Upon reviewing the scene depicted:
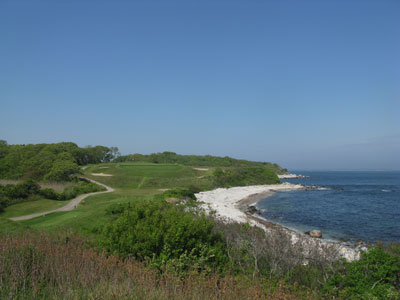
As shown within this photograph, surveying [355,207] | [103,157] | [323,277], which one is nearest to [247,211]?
[355,207]

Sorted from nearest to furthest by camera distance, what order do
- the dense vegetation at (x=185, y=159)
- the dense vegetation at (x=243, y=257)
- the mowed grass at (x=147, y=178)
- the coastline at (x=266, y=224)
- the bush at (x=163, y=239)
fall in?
the dense vegetation at (x=243, y=257) < the bush at (x=163, y=239) < the coastline at (x=266, y=224) < the mowed grass at (x=147, y=178) < the dense vegetation at (x=185, y=159)

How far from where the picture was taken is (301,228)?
25.5m

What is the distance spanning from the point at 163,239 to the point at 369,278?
5.25 m

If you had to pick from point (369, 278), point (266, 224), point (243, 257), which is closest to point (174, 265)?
point (243, 257)

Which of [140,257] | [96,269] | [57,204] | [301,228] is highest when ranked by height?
[96,269]

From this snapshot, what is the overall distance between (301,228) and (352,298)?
21.5 m

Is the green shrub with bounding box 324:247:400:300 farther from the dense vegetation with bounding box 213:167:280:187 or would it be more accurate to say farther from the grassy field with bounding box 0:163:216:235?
the dense vegetation with bounding box 213:167:280:187

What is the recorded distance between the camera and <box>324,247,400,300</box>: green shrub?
583 centimetres

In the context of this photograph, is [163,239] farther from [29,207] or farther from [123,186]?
[123,186]

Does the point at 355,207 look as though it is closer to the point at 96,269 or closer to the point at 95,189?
the point at 95,189

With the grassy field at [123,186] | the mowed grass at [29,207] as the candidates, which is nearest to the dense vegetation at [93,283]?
the grassy field at [123,186]

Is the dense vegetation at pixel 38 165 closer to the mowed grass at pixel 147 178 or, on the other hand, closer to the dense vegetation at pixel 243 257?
the mowed grass at pixel 147 178

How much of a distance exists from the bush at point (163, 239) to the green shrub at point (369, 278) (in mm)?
2934

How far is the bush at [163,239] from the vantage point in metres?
6.80
